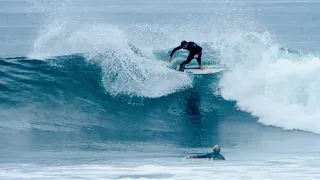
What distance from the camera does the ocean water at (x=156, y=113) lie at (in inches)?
544

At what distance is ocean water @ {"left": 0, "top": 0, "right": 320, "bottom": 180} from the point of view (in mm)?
13820

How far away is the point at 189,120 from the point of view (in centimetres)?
1883

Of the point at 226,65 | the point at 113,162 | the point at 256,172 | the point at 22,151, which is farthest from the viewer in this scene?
the point at 226,65

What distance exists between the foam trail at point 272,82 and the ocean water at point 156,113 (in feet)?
0.11

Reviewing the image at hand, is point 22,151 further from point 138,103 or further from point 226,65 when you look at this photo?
point 226,65

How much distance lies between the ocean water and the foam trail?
34 millimetres

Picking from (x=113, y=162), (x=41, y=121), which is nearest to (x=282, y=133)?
(x=113, y=162)

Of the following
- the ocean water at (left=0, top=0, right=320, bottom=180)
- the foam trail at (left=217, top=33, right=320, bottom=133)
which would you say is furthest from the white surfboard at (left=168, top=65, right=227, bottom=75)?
the foam trail at (left=217, top=33, right=320, bottom=133)

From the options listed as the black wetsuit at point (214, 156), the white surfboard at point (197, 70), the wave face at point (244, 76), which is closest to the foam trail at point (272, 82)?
the wave face at point (244, 76)

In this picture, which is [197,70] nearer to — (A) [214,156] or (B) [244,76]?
(B) [244,76]

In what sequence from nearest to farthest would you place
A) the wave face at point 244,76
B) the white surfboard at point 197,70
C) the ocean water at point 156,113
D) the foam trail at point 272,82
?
the ocean water at point 156,113 < the foam trail at point 272,82 < the wave face at point 244,76 < the white surfboard at point 197,70

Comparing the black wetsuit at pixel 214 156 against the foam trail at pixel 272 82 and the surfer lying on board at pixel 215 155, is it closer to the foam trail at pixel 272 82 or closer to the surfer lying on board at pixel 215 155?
the surfer lying on board at pixel 215 155

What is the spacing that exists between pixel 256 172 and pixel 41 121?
302 inches

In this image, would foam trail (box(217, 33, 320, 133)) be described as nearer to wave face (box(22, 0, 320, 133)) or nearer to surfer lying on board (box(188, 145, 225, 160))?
wave face (box(22, 0, 320, 133))
